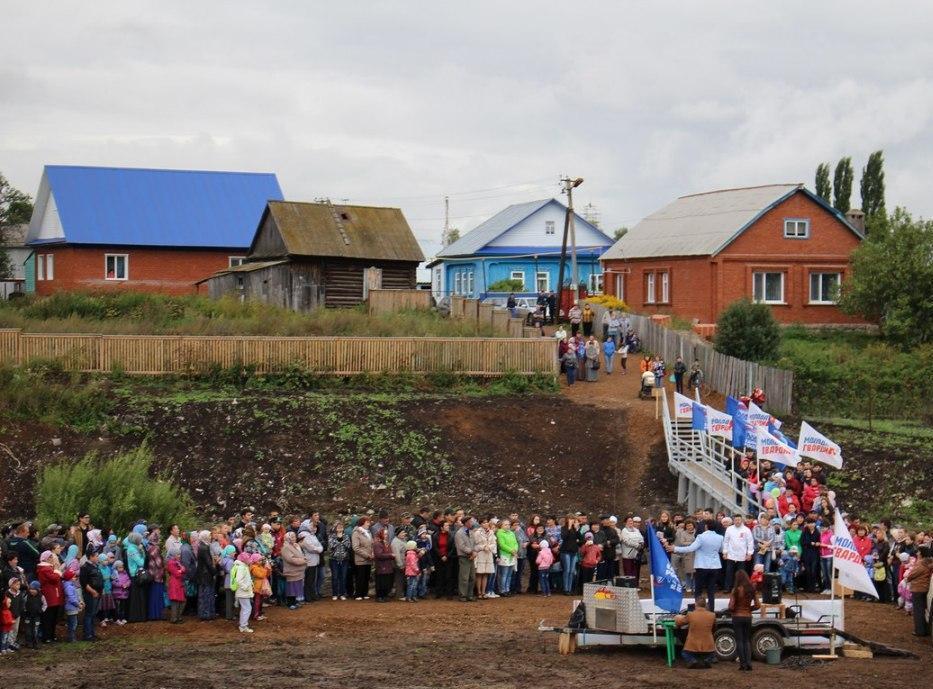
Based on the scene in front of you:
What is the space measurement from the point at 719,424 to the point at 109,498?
1311 cm

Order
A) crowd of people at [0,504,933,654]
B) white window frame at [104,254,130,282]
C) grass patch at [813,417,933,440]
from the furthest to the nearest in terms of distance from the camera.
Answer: white window frame at [104,254,130,282] → grass patch at [813,417,933,440] → crowd of people at [0,504,933,654]

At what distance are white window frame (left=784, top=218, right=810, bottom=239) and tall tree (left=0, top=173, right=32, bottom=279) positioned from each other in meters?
39.9

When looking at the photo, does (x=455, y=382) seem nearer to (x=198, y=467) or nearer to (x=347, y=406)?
(x=347, y=406)

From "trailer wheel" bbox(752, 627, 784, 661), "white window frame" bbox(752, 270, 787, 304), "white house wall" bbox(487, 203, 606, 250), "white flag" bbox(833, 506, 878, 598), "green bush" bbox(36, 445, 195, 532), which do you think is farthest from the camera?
"white house wall" bbox(487, 203, 606, 250)

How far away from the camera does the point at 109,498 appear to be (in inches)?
993

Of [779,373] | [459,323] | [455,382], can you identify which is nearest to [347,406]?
[455,382]

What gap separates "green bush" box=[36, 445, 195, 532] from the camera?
24.7 m

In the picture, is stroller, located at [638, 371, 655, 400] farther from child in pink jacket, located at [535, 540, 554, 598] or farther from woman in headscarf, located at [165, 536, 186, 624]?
woman in headscarf, located at [165, 536, 186, 624]

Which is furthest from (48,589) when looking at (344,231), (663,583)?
(344,231)

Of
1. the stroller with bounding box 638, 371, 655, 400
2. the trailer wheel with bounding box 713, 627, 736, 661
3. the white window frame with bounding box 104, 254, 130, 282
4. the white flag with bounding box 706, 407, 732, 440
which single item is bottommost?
the trailer wheel with bounding box 713, 627, 736, 661

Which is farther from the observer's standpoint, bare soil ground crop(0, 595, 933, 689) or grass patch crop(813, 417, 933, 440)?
grass patch crop(813, 417, 933, 440)

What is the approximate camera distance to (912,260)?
48.4 metres

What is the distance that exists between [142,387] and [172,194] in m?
28.3

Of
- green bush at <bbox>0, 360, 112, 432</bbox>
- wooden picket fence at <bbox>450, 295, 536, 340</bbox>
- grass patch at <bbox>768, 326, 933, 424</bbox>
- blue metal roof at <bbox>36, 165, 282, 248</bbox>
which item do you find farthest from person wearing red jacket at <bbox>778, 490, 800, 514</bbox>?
blue metal roof at <bbox>36, 165, 282, 248</bbox>
